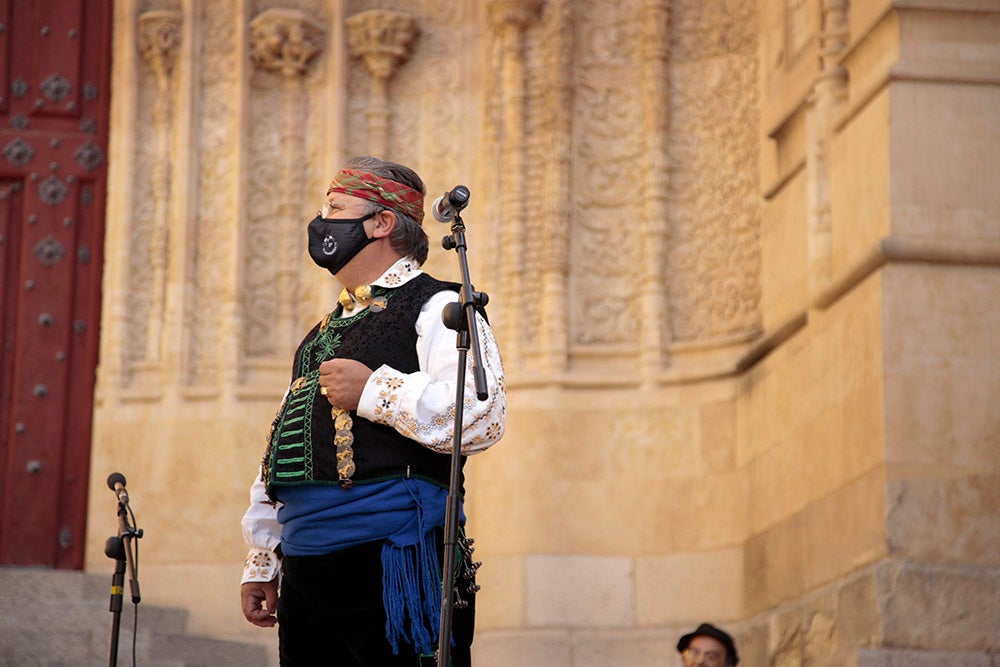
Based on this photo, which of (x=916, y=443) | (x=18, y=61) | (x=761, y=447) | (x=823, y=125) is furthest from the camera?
(x=18, y=61)

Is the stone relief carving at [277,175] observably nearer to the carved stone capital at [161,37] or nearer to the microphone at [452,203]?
the carved stone capital at [161,37]

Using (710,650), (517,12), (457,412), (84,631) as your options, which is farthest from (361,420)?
(517,12)

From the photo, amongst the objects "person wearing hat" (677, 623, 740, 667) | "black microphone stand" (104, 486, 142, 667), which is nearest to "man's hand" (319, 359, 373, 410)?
"black microphone stand" (104, 486, 142, 667)

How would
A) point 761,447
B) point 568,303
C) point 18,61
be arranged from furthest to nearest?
point 18,61, point 568,303, point 761,447

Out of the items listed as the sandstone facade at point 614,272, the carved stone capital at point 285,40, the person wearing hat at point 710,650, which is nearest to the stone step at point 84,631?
the sandstone facade at point 614,272

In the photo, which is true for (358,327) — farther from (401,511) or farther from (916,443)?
(916,443)

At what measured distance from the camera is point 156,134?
770 centimetres

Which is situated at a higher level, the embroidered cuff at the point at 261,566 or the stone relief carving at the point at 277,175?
the stone relief carving at the point at 277,175

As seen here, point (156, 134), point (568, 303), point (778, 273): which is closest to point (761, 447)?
point (778, 273)

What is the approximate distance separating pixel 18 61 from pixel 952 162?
4.08 metres

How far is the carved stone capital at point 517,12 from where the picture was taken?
24.3 feet

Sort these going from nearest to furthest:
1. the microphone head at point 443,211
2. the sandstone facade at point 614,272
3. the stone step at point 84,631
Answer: the microphone head at point 443,211 → the sandstone facade at point 614,272 → the stone step at point 84,631

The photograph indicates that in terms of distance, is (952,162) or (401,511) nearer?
(401,511)

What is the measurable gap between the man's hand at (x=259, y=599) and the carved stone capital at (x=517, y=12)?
4.17 meters
